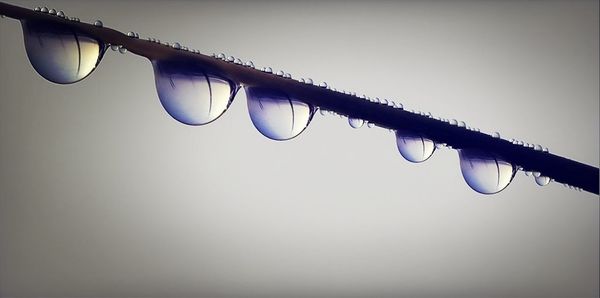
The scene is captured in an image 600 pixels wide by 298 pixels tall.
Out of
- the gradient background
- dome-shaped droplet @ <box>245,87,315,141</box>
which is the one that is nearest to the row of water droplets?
dome-shaped droplet @ <box>245,87,315,141</box>

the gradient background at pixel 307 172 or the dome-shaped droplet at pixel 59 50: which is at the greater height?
the gradient background at pixel 307 172

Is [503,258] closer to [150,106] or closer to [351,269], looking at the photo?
[351,269]

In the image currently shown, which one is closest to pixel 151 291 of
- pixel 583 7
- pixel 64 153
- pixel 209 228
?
pixel 209 228

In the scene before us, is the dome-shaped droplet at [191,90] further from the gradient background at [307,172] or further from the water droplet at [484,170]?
the gradient background at [307,172]

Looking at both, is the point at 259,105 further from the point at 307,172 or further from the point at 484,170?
the point at 307,172

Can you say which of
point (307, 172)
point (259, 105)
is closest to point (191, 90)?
point (259, 105)

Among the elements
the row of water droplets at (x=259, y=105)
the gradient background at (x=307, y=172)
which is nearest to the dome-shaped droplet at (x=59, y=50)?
the row of water droplets at (x=259, y=105)
